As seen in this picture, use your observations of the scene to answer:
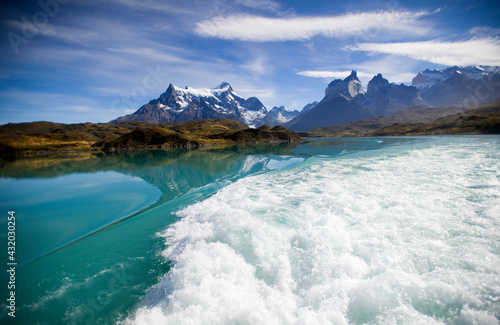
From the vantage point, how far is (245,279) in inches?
291

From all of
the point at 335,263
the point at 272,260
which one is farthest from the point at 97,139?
the point at 335,263

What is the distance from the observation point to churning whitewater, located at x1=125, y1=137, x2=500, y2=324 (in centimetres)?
595

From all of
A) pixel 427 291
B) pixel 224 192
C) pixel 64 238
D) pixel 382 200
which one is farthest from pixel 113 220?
pixel 382 200

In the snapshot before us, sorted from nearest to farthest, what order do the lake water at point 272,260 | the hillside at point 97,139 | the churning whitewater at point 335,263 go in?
1. the churning whitewater at point 335,263
2. the lake water at point 272,260
3. the hillside at point 97,139

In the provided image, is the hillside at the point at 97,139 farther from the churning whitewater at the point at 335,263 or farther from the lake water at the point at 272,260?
the churning whitewater at the point at 335,263

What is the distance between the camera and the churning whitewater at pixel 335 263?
5.95 metres

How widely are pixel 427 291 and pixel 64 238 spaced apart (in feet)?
55.5

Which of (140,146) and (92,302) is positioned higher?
(140,146)

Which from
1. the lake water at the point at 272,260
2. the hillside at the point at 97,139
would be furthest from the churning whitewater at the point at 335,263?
the hillside at the point at 97,139

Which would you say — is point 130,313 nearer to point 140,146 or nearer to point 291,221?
point 291,221

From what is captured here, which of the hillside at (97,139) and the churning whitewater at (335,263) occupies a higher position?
the hillside at (97,139)

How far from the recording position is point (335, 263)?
7.84 meters

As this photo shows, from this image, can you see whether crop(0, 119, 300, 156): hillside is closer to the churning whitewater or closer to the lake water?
the lake water

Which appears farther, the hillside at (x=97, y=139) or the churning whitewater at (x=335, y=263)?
the hillside at (x=97, y=139)
